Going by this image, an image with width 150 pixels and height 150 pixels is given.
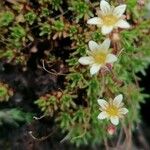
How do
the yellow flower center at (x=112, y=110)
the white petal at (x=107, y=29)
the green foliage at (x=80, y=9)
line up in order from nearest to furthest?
the white petal at (x=107, y=29), the yellow flower center at (x=112, y=110), the green foliage at (x=80, y=9)

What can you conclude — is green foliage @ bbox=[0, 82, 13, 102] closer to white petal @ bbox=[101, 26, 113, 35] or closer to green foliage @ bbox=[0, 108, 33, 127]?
green foliage @ bbox=[0, 108, 33, 127]

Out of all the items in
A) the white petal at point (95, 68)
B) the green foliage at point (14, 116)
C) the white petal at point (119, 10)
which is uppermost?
the white petal at point (119, 10)

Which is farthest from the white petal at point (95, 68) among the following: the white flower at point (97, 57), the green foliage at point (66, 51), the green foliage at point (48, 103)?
the green foliage at point (48, 103)

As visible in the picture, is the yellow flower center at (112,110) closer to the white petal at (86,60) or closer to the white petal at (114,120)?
the white petal at (114,120)

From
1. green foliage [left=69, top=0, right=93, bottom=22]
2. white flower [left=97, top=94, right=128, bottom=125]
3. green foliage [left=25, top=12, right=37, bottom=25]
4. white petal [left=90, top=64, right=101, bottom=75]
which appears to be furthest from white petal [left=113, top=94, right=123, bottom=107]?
green foliage [left=25, top=12, right=37, bottom=25]

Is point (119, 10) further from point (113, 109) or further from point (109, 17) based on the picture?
point (113, 109)

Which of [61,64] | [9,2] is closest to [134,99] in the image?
[61,64]
